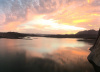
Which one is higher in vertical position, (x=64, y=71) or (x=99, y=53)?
(x=99, y=53)

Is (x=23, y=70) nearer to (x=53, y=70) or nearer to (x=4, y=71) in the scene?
(x=4, y=71)

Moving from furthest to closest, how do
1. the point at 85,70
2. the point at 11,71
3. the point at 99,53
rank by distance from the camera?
the point at 99,53, the point at 85,70, the point at 11,71

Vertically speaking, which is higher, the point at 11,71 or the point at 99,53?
the point at 99,53

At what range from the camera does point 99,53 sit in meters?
12.0

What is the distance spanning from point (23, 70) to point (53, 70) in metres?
3.93

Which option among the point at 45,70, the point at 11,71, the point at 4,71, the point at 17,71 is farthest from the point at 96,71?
the point at 4,71

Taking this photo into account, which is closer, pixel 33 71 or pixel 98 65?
pixel 33 71

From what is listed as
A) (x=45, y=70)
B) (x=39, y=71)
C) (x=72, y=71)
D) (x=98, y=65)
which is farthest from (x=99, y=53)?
(x=39, y=71)

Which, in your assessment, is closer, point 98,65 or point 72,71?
point 72,71

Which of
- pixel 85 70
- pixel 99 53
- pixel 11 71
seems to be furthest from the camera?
pixel 99 53

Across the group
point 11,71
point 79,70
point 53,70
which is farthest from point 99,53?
point 11,71

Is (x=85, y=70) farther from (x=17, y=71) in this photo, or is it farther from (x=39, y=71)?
(x=17, y=71)

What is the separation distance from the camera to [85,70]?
35.9 ft

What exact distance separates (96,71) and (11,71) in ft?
35.5
